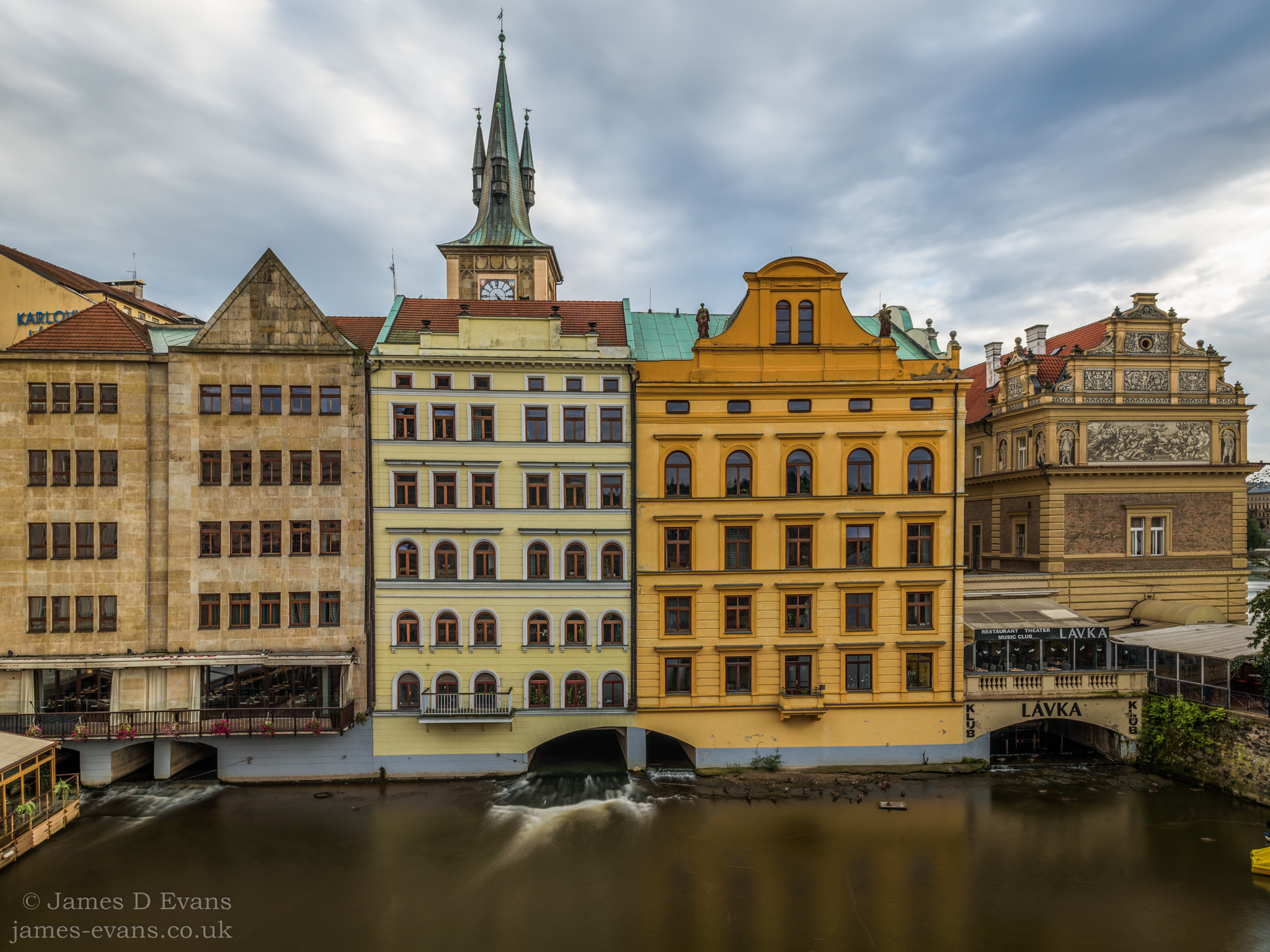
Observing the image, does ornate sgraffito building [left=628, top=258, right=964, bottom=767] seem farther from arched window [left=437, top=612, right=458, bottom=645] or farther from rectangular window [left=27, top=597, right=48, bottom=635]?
rectangular window [left=27, top=597, right=48, bottom=635]

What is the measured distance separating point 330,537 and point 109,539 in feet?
30.1

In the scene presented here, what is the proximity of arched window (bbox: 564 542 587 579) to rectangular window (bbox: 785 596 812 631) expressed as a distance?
924cm

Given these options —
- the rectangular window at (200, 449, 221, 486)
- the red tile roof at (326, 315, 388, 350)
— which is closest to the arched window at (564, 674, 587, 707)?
the rectangular window at (200, 449, 221, 486)

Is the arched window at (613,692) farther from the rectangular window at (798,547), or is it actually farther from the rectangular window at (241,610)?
the rectangular window at (241,610)

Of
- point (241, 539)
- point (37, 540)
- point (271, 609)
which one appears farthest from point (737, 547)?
point (37, 540)

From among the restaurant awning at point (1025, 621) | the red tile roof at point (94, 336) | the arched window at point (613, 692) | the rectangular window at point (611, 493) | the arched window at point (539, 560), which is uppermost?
the red tile roof at point (94, 336)

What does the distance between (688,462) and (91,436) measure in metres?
25.6

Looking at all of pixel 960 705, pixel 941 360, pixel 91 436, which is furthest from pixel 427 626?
pixel 941 360

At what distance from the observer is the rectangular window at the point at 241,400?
28.7m

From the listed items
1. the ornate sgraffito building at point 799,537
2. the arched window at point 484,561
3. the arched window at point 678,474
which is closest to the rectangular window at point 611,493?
the ornate sgraffito building at point 799,537

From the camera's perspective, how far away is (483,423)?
94.7 ft

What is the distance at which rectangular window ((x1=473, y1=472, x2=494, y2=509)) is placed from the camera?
28.9 meters

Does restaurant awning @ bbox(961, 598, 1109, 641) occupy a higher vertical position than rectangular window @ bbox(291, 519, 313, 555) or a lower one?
lower

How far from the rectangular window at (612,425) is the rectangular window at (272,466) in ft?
45.9
